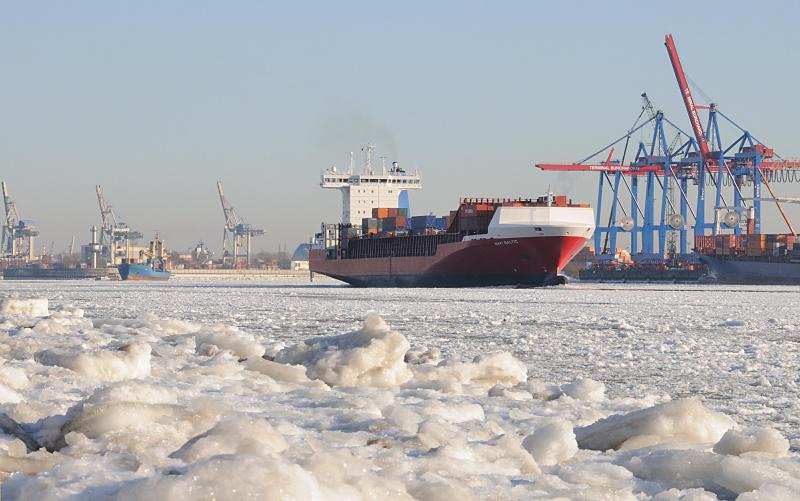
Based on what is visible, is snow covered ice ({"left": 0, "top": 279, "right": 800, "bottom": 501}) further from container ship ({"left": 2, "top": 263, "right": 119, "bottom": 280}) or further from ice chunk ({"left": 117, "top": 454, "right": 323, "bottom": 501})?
container ship ({"left": 2, "top": 263, "right": 119, "bottom": 280})

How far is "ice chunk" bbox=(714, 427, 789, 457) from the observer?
4.46m

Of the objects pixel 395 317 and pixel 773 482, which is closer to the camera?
pixel 773 482

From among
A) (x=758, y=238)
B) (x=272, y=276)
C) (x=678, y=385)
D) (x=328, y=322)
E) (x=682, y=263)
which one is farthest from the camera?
(x=272, y=276)

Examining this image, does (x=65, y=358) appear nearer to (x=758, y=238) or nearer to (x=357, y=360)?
(x=357, y=360)

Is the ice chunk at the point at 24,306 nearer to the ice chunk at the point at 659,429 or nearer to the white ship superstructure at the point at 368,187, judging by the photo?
the ice chunk at the point at 659,429

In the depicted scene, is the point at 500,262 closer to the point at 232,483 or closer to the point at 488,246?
the point at 488,246

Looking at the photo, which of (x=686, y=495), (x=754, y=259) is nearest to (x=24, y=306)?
(x=686, y=495)

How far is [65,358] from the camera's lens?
690 centimetres

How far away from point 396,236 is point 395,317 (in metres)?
39.0

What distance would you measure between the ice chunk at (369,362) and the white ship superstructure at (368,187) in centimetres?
7221

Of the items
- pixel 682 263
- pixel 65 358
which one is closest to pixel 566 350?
pixel 65 358

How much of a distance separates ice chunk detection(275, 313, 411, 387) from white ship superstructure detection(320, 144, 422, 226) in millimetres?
72209

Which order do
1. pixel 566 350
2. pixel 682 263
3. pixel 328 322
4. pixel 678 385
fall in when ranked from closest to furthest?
pixel 678 385 < pixel 566 350 < pixel 328 322 < pixel 682 263

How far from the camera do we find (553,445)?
4.63 metres
